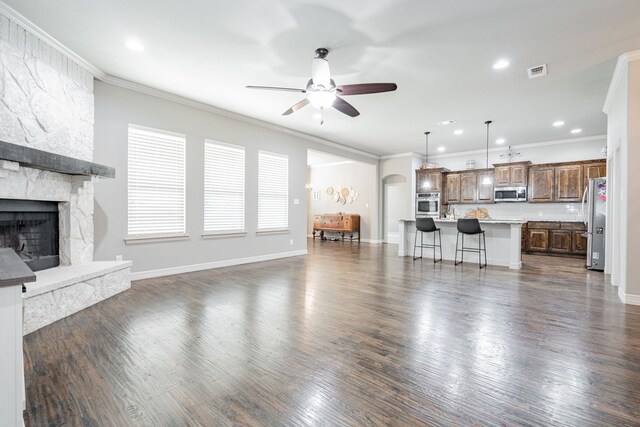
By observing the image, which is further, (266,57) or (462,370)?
(266,57)

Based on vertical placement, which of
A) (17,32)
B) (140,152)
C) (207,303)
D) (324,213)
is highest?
(17,32)

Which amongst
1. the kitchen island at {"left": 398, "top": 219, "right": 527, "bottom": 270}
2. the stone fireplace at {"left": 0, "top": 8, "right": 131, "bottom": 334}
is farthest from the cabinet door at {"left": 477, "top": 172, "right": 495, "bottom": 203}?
the stone fireplace at {"left": 0, "top": 8, "right": 131, "bottom": 334}

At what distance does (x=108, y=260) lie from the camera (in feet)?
13.6

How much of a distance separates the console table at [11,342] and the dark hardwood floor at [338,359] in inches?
18.6

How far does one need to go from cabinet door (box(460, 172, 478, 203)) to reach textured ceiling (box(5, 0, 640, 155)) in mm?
3449

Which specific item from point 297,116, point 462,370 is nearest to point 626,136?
point 462,370

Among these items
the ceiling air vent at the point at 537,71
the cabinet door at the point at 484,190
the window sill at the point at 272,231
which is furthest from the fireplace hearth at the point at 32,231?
the cabinet door at the point at 484,190

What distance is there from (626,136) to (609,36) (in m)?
1.17

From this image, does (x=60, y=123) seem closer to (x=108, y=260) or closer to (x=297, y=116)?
(x=108, y=260)

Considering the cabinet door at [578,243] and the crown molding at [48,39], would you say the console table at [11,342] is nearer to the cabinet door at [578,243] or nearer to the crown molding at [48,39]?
the crown molding at [48,39]

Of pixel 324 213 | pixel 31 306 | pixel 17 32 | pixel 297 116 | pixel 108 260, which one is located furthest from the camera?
pixel 324 213

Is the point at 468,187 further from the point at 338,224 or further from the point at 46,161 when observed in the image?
the point at 46,161

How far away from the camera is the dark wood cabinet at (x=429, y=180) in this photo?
904 cm

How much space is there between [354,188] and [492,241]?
5351 mm
